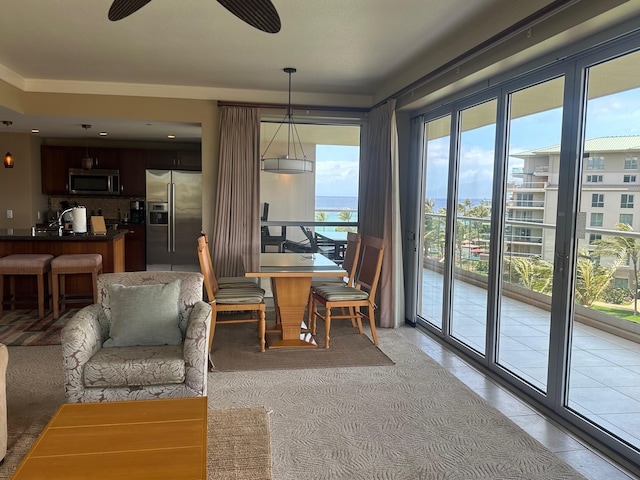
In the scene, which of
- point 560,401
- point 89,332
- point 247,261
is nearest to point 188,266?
point 247,261

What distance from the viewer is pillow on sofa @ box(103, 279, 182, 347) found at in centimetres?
302

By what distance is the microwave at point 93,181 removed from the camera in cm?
812

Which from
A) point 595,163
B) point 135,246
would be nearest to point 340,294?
point 595,163

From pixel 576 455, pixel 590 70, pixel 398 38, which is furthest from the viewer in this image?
pixel 398 38

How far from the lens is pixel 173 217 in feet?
27.0

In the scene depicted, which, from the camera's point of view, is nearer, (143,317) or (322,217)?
(143,317)

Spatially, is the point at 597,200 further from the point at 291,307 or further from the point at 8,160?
the point at 8,160

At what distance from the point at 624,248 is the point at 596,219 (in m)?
0.26

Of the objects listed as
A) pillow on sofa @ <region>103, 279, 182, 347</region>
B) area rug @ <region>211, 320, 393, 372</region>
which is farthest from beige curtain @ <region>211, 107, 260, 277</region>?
pillow on sofa @ <region>103, 279, 182, 347</region>

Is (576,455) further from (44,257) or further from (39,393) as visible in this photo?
(44,257)

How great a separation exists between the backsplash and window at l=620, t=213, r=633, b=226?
25.3ft

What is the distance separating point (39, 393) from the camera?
129 inches

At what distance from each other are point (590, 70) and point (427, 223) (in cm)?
246

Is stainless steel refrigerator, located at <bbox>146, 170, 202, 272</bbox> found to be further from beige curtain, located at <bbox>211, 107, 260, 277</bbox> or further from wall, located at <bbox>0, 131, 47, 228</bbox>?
beige curtain, located at <bbox>211, 107, 260, 277</bbox>
